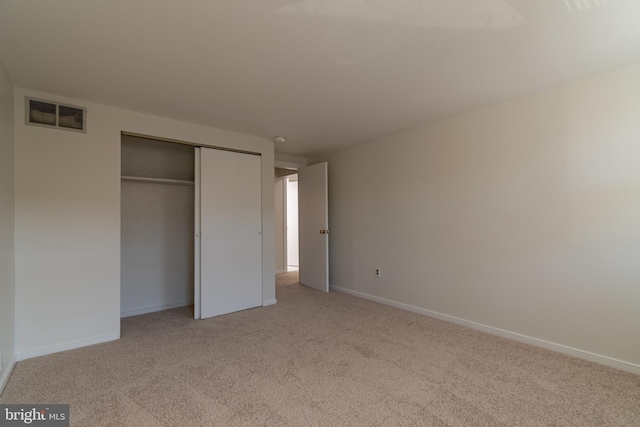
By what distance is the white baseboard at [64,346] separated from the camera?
235cm

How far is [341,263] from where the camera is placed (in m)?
4.56

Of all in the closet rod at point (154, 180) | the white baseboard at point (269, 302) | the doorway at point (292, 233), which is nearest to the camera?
the closet rod at point (154, 180)

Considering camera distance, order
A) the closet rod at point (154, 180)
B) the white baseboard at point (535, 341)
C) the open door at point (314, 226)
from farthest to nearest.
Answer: the open door at point (314, 226) → the closet rod at point (154, 180) → the white baseboard at point (535, 341)

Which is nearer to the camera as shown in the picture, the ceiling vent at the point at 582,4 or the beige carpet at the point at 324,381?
the ceiling vent at the point at 582,4

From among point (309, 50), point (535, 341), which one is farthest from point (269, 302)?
point (309, 50)

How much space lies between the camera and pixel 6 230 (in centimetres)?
213

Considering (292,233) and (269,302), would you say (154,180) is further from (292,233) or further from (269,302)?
(292,233)

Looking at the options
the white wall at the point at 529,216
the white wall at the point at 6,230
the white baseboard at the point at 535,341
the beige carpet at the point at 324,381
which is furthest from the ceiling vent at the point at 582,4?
the white wall at the point at 6,230

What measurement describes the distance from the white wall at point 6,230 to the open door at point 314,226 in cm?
333

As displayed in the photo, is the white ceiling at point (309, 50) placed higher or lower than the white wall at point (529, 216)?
higher

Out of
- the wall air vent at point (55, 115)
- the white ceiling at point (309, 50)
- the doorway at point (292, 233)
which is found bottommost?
the doorway at point (292, 233)

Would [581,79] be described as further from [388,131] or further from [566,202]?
[388,131]

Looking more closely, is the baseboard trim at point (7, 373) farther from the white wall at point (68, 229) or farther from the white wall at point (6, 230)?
the white wall at point (68, 229)

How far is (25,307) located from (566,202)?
4.54m
